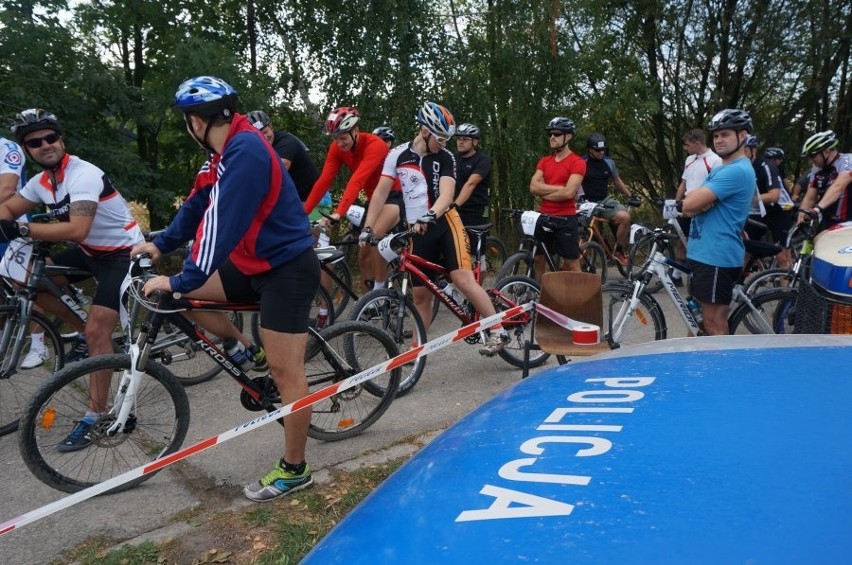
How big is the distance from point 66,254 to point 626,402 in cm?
424

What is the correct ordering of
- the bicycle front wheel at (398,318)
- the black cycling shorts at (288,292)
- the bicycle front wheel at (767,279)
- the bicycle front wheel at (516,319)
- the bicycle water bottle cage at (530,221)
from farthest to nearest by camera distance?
the bicycle water bottle cage at (530,221), the bicycle front wheel at (767,279), the bicycle front wheel at (516,319), the bicycle front wheel at (398,318), the black cycling shorts at (288,292)

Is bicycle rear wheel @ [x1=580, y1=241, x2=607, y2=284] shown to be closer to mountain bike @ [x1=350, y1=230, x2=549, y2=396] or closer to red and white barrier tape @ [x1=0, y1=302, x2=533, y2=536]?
mountain bike @ [x1=350, y1=230, x2=549, y2=396]

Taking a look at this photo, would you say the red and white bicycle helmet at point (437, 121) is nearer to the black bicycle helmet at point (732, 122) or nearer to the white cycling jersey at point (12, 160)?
the black bicycle helmet at point (732, 122)

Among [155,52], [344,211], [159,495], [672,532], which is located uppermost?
[155,52]

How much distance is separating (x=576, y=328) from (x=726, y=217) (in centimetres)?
137

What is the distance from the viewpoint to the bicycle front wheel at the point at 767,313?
17.3ft

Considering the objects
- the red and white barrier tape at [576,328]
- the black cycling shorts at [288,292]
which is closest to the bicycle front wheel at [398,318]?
the red and white barrier tape at [576,328]

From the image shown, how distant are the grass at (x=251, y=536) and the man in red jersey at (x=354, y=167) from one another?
2842 mm

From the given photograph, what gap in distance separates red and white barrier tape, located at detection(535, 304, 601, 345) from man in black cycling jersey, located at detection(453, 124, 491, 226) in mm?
2798

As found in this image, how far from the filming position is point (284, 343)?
3316mm

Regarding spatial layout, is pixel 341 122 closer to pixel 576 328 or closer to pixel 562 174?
pixel 562 174

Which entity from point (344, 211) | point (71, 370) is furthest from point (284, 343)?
point (344, 211)

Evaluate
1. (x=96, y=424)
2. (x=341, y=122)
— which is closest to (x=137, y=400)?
(x=96, y=424)

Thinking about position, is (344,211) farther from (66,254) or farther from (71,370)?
(71,370)
